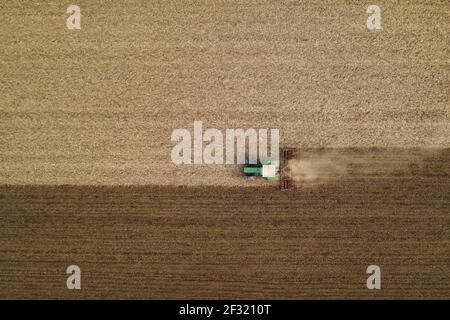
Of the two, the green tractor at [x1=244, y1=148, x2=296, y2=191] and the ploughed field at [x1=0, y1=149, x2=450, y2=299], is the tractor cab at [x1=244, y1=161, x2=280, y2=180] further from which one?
the ploughed field at [x1=0, y1=149, x2=450, y2=299]

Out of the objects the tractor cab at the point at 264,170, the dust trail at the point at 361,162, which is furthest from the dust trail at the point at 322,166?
the tractor cab at the point at 264,170

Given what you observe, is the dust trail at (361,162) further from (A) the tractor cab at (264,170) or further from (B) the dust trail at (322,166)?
(A) the tractor cab at (264,170)

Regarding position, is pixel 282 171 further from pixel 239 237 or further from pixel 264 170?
pixel 239 237

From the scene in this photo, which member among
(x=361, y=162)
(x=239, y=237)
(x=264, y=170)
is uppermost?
(x=361, y=162)

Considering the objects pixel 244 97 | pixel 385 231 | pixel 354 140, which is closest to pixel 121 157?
pixel 244 97

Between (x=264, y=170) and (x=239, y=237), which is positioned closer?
(x=264, y=170)

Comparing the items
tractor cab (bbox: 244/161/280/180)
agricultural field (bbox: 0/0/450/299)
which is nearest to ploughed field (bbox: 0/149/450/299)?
agricultural field (bbox: 0/0/450/299)

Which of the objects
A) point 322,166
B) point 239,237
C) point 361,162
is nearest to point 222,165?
point 239,237
